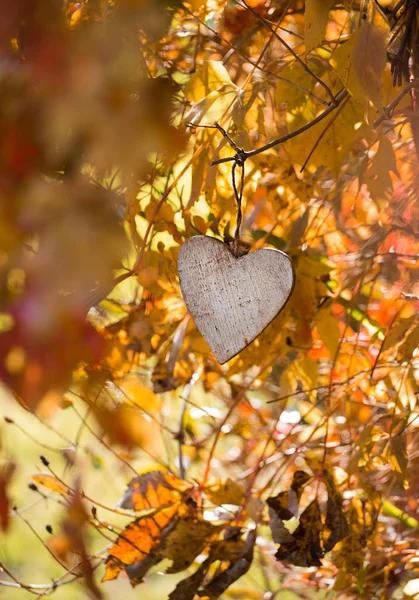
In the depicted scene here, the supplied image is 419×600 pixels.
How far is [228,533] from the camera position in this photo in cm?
97

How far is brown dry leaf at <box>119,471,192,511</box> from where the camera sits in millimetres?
996

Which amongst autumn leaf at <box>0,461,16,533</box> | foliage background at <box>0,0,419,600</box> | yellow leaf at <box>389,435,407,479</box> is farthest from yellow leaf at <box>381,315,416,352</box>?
autumn leaf at <box>0,461,16,533</box>

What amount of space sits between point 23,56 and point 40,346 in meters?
0.22

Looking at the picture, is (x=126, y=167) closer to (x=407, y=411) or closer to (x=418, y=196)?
(x=407, y=411)

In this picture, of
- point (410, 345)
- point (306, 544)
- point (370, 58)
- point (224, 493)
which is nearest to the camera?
point (370, 58)

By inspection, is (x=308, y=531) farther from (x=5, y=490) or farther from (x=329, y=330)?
(x=5, y=490)

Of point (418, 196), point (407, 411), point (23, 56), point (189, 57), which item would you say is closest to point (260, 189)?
point (189, 57)

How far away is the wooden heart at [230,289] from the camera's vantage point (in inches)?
25.9

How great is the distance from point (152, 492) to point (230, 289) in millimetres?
449

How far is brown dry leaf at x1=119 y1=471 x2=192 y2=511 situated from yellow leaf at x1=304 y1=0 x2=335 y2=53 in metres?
0.67

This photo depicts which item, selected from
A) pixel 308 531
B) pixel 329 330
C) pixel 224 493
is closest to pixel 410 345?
pixel 329 330

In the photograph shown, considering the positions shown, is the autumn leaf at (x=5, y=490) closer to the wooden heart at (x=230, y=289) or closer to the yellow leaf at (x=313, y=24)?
A: the wooden heart at (x=230, y=289)

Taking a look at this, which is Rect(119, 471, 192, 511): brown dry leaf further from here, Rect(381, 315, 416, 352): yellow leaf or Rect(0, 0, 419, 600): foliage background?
Rect(381, 315, 416, 352): yellow leaf

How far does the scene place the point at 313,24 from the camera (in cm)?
58
